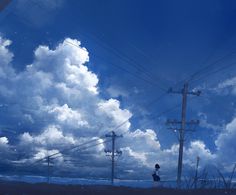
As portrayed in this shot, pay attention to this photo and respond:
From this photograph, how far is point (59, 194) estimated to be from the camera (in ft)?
59.6

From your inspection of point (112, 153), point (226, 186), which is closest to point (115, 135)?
point (112, 153)

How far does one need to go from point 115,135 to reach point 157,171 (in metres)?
41.2

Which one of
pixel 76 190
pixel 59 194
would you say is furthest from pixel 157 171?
pixel 59 194

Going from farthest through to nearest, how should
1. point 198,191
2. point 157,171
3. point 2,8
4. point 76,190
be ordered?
point 157,171, point 198,191, point 76,190, point 2,8

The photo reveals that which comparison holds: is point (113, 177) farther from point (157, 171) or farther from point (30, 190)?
point (30, 190)

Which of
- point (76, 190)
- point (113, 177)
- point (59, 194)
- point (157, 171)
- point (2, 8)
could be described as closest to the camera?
point (2, 8)

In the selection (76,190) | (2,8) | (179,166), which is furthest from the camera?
(179,166)

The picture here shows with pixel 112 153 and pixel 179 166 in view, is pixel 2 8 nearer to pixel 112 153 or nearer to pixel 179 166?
pixel 179 166

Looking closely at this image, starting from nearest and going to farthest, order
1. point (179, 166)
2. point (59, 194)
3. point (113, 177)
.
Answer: point (59, 194)
point (179, 166)
point (113, 177)

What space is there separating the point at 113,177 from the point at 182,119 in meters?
26.0

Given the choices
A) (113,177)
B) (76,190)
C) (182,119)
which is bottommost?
(113,177)

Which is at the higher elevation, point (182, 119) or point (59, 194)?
point (182, 119)

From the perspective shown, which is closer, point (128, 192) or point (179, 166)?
point (128, 192)

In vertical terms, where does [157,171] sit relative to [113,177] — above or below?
above
